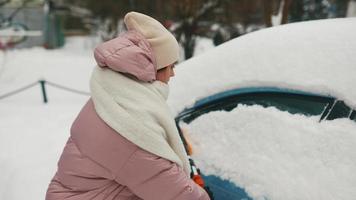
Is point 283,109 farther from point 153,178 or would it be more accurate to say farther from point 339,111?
point 153,178

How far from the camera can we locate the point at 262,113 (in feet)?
6.33

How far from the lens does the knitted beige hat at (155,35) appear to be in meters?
1.47

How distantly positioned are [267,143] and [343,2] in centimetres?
1235

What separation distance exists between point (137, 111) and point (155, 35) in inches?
12.5

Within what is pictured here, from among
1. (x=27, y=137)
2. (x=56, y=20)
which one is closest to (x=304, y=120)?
(x=27, y=137)

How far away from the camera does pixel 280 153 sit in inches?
70.0

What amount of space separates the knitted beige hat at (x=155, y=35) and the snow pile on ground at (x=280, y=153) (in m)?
0.67

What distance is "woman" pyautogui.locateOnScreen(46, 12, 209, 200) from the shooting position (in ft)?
4.46

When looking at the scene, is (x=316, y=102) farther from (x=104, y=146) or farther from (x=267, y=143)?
(x=104, y=146)

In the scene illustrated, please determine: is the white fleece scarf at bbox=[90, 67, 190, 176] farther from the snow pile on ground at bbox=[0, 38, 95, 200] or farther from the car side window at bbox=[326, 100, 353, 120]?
the snow pile on ground at bbox=[0, 38, 95, 200]

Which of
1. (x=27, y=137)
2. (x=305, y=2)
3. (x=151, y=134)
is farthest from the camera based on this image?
(x=305, y=2)

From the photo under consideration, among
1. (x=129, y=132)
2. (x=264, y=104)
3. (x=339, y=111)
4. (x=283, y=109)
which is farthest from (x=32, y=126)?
(x=339, y=111)

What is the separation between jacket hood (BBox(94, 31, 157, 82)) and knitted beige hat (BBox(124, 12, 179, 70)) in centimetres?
4

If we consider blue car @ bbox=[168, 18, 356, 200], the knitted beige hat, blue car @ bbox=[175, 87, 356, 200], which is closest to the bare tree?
blue car @ bbox=[168, 18, 356, 200]
